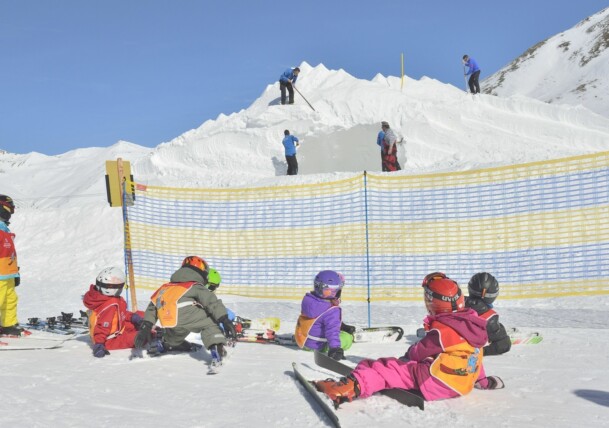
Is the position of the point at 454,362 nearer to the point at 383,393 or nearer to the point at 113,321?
the point at 383,393

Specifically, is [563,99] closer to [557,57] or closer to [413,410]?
[557,57]

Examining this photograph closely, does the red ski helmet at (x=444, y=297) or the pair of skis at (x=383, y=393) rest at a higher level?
the red ski helmet at (x=444, y=297)

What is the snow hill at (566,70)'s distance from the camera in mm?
38662

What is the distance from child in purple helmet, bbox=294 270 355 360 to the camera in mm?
6164

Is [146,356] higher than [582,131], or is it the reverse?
[582,131]

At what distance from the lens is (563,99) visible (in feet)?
128

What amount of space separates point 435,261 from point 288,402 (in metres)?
7.56

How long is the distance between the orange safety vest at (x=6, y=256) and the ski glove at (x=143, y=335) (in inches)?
110

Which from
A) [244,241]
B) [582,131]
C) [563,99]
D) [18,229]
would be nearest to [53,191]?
[18,229]

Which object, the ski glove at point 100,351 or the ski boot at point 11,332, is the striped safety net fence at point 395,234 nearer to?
the ski boot at point 11,332

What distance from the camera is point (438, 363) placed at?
4363 mm

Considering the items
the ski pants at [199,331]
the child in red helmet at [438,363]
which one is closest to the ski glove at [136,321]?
the ski pants at [199,331]

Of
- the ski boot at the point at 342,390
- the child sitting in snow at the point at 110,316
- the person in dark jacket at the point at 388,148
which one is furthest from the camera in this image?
the person in dark jacket at the point at 388,148

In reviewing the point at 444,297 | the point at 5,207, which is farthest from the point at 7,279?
the point at 444,297
